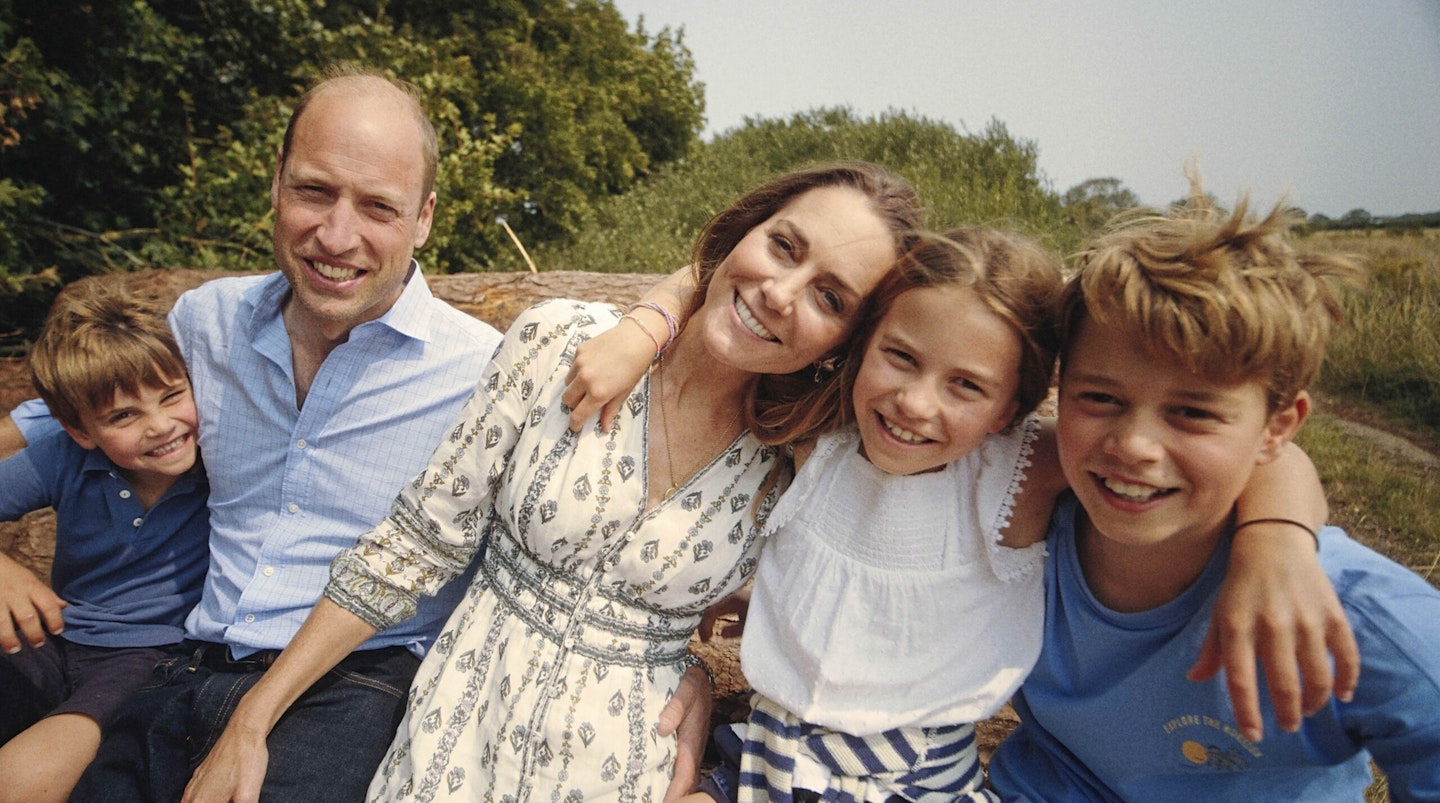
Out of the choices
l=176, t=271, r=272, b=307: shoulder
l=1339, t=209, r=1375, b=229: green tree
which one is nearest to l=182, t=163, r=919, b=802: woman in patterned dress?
l=176, t=271, r=272, b=307: shoulder

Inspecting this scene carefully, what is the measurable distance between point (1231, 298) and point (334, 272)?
2.01 meters

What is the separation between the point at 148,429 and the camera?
7.44ft

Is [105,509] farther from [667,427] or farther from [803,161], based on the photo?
[803,161]

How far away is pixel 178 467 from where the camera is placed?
2.32m

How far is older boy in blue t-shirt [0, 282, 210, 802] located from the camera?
218cm

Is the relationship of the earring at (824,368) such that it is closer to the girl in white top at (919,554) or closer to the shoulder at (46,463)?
the girl in white top at (919,554)

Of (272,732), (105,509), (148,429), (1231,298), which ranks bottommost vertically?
(272,732)

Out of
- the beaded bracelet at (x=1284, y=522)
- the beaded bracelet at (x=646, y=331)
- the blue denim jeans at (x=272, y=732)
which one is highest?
the beaded bracelet at (x=1284, y=522)

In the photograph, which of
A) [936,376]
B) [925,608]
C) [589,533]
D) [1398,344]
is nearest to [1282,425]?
[936,376]

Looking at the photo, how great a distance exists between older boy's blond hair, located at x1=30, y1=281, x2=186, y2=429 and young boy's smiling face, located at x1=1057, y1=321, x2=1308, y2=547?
2.27 metres

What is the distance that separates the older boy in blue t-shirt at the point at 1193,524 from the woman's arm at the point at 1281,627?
0.27 ft

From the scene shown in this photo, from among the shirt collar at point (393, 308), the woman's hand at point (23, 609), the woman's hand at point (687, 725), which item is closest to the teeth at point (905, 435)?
the woman's hand at point (687, 725)

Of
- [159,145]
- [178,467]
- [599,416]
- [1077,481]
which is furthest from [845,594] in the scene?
[159,145]

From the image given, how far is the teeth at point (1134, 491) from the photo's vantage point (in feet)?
4.75
